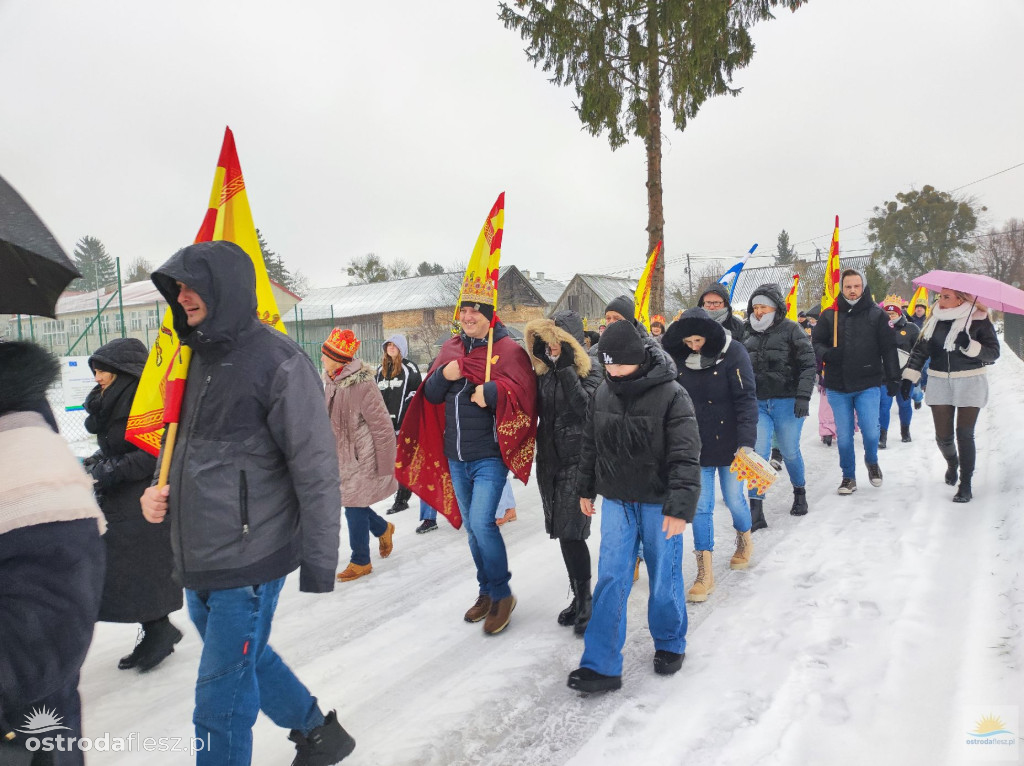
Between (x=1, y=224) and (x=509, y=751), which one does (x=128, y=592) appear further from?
(x=1, y=224)

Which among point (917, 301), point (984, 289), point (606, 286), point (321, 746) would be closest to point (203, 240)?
point (321, 746)

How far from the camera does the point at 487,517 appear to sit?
417cm

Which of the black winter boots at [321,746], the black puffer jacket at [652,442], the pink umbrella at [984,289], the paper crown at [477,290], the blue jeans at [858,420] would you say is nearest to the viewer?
the black winter boots at [321,746]

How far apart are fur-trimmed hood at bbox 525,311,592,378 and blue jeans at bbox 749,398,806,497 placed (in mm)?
2893

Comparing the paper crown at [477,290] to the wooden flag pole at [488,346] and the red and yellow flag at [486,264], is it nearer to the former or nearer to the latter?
the red and yellow flag at [486,264]

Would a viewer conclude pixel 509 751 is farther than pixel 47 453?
Yes

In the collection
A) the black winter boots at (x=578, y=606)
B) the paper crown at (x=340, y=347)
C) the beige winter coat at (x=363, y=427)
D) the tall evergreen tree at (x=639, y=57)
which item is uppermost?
the tall evergreen tree at (x=639, y=57)

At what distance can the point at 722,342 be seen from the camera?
4969 millimetres

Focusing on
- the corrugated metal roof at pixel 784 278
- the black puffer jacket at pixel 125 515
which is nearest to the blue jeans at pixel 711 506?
the black puffer jacket at pixel 125 515

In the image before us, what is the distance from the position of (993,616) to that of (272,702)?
390cm

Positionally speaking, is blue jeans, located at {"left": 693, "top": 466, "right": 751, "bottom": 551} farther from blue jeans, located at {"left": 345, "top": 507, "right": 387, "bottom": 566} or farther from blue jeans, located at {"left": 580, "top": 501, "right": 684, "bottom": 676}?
blue jeans, located at {"left": 345, "top": 507, "right": 387, "bottom": 566}

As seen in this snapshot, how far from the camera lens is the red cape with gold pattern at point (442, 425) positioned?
4208mm

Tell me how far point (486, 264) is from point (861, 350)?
176 inches

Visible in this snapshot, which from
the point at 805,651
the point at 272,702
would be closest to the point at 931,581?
the point at 805,651
